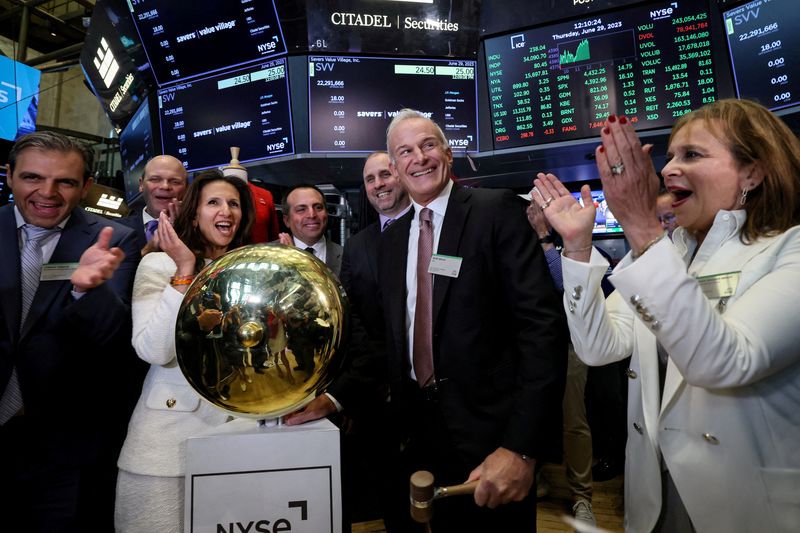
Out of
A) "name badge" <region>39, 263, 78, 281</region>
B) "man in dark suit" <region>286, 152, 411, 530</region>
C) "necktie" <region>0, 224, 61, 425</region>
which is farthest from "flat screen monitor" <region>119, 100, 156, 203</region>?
"name badge" <region>39, 263, 78, 281</region>

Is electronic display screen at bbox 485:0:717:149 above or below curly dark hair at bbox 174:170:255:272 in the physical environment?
above

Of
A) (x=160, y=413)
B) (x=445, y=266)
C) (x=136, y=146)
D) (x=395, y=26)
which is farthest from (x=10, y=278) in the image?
(x=136, y=146)

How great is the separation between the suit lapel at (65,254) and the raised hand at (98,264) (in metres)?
0.24

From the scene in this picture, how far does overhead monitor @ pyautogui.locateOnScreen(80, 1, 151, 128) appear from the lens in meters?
3.57

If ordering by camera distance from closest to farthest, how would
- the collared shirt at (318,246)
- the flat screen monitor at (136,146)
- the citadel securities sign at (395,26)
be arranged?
the collared shirt at (318,246)
the citadel securities sign at (395,26)
the flat screen monitor at (136,146)

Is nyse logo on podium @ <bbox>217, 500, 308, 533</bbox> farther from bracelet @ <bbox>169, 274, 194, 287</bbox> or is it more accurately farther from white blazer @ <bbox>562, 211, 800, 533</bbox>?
white blazer @ <bbox>562, 211, 800, 533</bbox>

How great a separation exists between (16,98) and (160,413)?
6.23 meters

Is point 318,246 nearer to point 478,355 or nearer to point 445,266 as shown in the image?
point 445,266

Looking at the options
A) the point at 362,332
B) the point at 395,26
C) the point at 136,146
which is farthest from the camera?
the point at 136,146

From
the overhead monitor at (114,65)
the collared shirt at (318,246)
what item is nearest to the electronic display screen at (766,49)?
the collared shirt at (318,246)

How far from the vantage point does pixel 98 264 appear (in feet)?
4.33

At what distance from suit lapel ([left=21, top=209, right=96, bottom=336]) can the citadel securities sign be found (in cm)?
213

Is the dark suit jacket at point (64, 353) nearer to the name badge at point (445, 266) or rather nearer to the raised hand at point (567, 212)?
the name badge at point (445, 266)

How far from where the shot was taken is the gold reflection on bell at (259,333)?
875 mm
